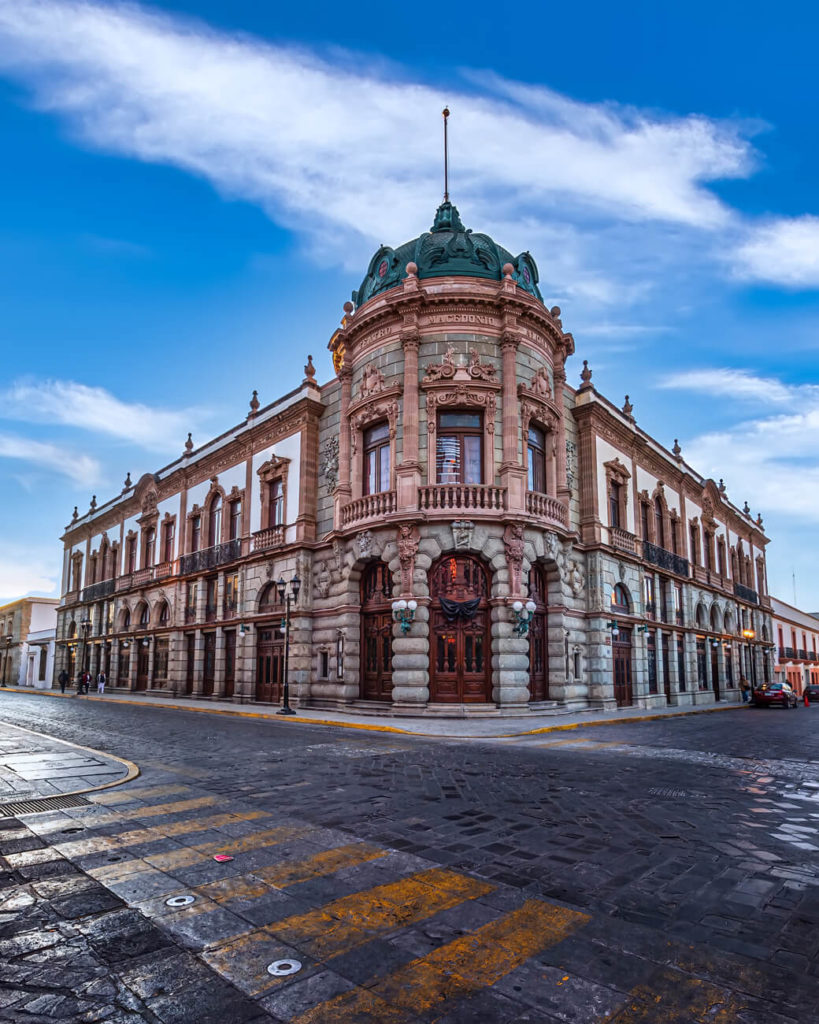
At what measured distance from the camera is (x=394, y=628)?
21.5 m

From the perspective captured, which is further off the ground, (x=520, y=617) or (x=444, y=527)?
(x=444, y=527)

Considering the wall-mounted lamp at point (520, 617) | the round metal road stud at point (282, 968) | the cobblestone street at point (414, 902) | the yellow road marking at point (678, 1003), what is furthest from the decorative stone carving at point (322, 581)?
the yellow road marking at point (678, 1003)

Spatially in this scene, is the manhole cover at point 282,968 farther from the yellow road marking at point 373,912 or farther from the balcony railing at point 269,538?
the balcony railing at point 269,538

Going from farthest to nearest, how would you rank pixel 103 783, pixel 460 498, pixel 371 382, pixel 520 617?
pixel 371 382, pixel 460 498, pixel 520 617, pixel 103 783

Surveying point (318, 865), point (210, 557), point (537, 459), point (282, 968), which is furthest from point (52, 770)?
point (210, 557)

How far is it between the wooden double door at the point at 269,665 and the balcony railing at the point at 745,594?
32.0 meters

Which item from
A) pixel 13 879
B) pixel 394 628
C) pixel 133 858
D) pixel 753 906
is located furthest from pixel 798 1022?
pixel 394 628

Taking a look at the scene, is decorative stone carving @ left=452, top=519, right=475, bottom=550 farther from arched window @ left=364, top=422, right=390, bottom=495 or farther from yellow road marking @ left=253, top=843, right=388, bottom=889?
yellow road marking @ left=253, top=843, right=388, bottom=889

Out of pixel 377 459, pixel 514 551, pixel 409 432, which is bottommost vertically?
pixel 514 551

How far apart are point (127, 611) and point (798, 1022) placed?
44091 millimetres

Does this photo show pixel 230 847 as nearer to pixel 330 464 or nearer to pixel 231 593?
pixel 330 464

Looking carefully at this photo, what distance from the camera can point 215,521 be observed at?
113ft

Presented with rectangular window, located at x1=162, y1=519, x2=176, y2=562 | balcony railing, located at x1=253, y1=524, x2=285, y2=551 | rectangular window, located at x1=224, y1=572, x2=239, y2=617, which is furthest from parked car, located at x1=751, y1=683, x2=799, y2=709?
rectangular window, located at x1=162, y1=519, x2=176, y2=562

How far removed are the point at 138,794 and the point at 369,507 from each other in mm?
16052
